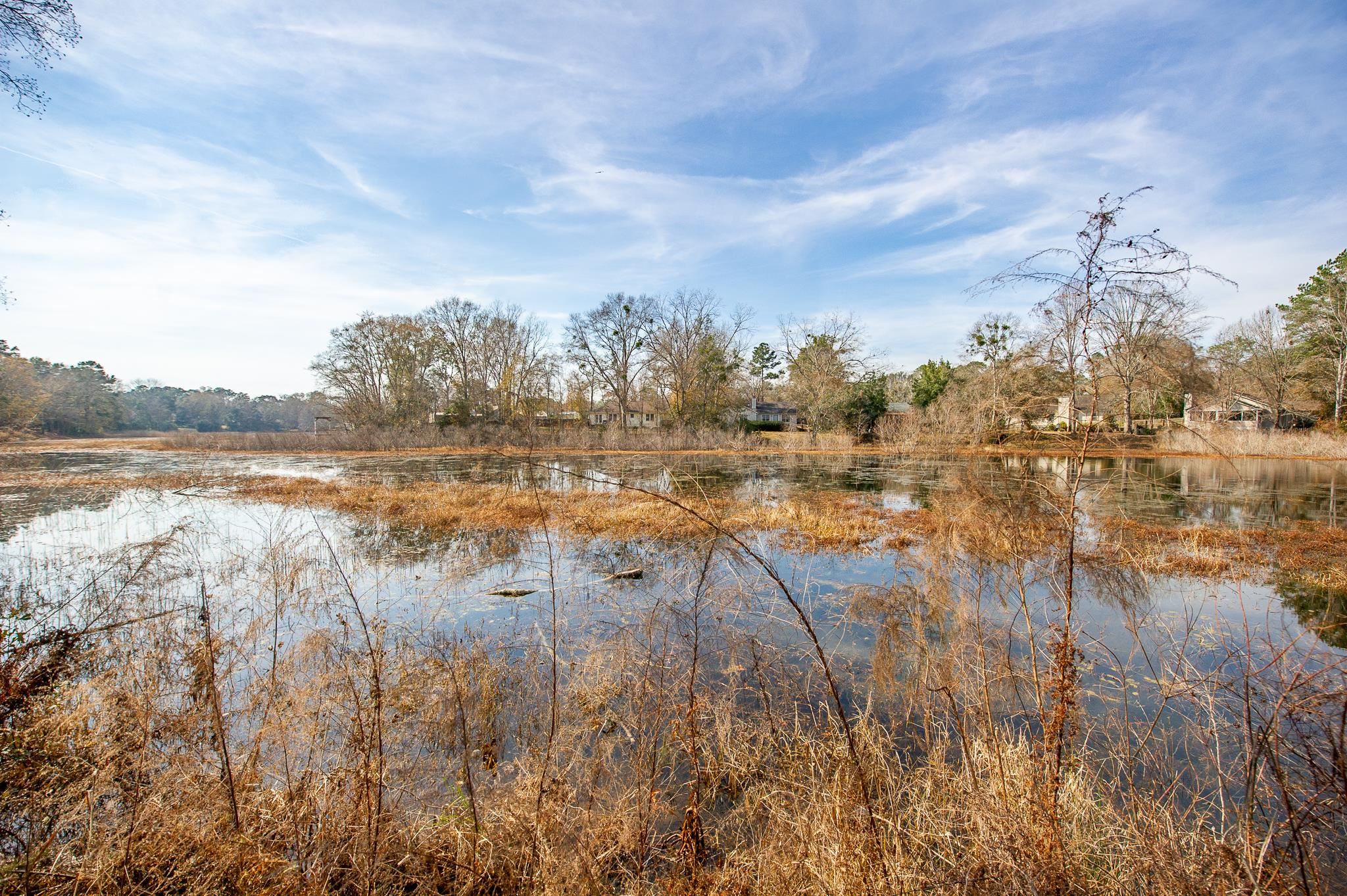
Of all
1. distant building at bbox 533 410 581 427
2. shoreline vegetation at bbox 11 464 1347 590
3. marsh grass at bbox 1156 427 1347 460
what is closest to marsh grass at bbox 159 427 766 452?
distant building at bbox 533 410 581 427

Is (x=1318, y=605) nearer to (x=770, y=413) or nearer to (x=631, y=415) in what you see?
(x=631, y=415)

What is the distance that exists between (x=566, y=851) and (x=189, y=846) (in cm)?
211

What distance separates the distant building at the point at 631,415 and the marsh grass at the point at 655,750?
42316 mm

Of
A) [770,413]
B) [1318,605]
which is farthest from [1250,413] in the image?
[1318,605]

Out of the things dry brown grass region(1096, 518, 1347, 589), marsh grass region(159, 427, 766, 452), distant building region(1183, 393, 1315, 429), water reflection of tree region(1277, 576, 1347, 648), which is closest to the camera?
water reflection of tree region(1277, 576, 1347, 648)

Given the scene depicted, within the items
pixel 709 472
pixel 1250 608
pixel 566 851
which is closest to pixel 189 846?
pixel 566 851

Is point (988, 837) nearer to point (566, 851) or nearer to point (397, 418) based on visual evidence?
point (566, 851)

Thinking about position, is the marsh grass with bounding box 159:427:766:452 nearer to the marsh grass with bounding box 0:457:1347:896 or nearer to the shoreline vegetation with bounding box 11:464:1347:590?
the shoreline vegetation with bounding box 11:464:1347:590

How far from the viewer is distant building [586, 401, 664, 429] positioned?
5249 centimetres

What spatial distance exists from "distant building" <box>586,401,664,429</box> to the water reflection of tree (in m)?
42.5

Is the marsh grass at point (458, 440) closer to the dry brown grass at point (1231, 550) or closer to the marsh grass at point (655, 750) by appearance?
the dry brown grass at point (1231, 550)

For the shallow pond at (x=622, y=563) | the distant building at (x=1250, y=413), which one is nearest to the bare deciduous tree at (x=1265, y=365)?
the distant building at (x=1250, y=413)

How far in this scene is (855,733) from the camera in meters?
4.57

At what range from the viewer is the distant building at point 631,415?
5249 cm
